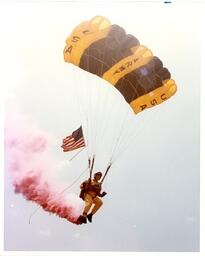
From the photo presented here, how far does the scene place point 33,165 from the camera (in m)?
2.18

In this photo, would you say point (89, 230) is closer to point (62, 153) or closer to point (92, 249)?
point (92, 249)

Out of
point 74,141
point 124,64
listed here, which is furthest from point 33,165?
point 124,64

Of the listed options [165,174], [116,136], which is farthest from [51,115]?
[165,174]

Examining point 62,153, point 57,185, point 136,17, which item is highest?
point 136,17

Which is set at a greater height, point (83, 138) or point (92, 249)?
point (83, 138)

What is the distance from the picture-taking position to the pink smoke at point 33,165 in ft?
7.12

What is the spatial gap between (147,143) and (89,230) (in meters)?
0.54

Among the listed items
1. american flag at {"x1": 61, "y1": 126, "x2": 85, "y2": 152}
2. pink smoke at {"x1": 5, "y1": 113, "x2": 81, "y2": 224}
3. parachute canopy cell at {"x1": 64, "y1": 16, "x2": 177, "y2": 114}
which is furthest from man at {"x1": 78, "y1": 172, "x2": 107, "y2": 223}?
parachute canopy cell at {"x1": 64, "y1": 16, "x2": 177, "y2": 114}

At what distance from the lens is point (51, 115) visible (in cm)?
217

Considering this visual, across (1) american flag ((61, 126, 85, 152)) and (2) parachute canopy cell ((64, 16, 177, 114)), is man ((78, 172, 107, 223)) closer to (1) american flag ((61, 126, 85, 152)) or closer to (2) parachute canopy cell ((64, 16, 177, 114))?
(1) american flag ((61, 126, 85, 152))

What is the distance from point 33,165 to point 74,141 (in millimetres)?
249

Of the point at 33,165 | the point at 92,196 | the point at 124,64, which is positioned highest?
the point at 124,64

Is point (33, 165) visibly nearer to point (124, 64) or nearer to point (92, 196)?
point (92, 196)

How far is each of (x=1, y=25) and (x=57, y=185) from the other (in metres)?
0.89
